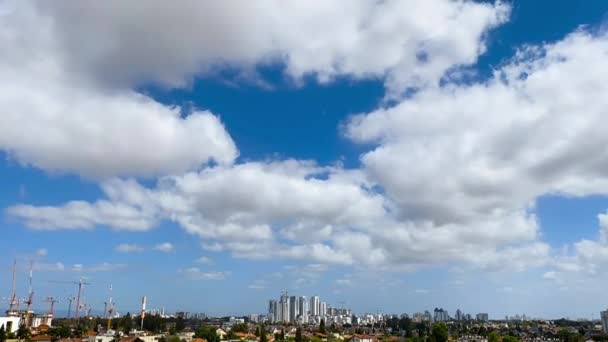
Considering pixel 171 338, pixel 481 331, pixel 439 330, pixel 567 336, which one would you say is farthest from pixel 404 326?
pixel 171 338

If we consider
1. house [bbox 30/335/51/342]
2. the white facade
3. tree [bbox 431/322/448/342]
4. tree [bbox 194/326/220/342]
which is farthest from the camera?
tree [bbox 431/322/448/342]

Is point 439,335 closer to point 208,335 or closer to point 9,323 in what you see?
point 208,335

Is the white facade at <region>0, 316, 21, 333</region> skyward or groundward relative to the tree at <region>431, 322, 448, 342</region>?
skyward

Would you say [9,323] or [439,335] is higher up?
[9,323]

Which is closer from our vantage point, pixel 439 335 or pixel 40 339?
pixel 40 339

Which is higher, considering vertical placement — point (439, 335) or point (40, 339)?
point (439, 335)

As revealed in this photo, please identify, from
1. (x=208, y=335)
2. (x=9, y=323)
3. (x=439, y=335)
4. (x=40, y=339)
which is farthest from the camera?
(x=208, y=335)

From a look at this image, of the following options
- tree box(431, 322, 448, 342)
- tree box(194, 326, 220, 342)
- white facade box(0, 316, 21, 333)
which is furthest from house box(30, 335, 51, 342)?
tree box(431, 322, 448, 342)

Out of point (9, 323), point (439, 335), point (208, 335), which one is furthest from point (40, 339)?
point (439, 335)

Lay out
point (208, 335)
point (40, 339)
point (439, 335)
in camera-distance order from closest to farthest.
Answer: point (40, 339) < point (439, 335) < point (208, 335)

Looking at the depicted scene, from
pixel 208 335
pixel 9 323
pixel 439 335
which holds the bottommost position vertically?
pixel 208 335

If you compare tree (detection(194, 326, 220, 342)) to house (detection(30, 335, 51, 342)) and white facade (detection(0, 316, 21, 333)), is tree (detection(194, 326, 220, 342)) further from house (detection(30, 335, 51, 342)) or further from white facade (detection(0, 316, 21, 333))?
white facade (detection(0, 316, 21, 333))

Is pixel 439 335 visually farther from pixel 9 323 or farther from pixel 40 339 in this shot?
pixel 9 323
